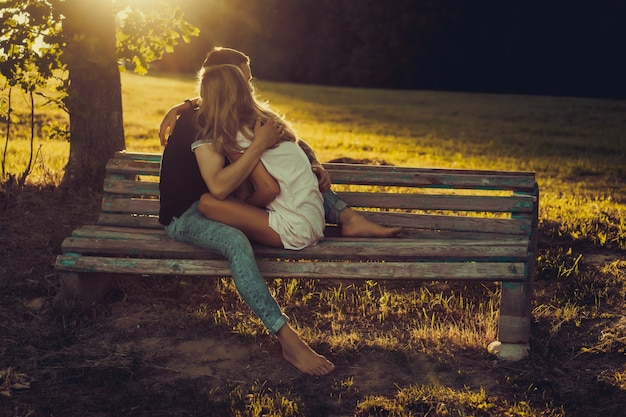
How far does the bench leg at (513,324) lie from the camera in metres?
4.28

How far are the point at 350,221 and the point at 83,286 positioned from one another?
1653mm

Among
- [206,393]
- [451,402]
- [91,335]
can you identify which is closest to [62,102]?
[91,335]

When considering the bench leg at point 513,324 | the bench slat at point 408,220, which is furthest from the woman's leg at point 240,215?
the bench leg at point 513,324

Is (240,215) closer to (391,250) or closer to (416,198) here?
(391,250)

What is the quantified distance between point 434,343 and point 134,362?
1654 mm

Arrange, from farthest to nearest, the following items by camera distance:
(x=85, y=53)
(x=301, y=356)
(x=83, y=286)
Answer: (x=85, y=53) < (x=83, y=286) < (x=301, y=356)

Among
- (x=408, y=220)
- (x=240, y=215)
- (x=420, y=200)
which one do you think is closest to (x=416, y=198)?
(x=420, y=200)

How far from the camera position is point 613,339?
4488mm

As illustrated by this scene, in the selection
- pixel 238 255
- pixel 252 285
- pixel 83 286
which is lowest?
pixel 83 286

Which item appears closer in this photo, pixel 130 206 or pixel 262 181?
pixel 262 181

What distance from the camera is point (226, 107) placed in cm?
425

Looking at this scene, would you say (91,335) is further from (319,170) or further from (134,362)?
(319,170)

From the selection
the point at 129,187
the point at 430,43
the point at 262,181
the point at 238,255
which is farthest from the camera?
the point at 430,43

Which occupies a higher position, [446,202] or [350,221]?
[446,202]
